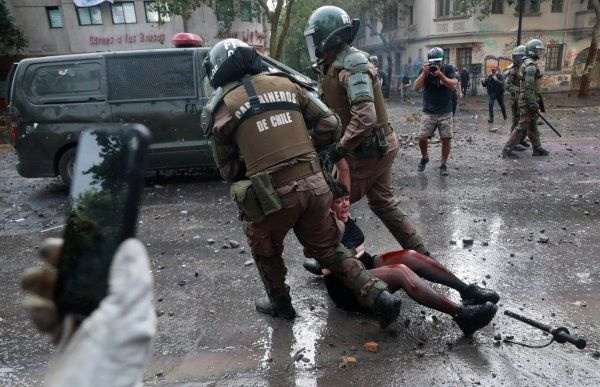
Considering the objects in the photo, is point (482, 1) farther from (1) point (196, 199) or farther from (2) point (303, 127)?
(2) point (303, 127)

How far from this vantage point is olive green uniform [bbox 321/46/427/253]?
3.25 m

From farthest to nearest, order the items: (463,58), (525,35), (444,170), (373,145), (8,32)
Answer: (463,58)
(525,35)
(8,32)
(444,170)
(373,145)

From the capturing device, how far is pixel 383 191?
368 centimetres

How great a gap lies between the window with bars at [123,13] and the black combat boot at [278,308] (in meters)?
23.5

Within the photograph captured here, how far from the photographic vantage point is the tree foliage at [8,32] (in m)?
18.1

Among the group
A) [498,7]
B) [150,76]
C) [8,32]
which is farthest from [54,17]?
[498,7]

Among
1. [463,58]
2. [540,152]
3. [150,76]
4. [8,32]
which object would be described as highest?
[8,32]

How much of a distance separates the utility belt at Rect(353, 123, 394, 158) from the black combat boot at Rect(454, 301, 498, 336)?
1.41 m

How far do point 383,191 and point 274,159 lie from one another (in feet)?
4.70

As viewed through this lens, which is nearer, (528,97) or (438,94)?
(438,94)

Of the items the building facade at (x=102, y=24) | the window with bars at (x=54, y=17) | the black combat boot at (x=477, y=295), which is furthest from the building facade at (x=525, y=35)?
the black combat boot at (x=477, y=295)

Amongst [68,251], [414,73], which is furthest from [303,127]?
[414,73]

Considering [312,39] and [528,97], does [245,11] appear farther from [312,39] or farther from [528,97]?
[312,39]

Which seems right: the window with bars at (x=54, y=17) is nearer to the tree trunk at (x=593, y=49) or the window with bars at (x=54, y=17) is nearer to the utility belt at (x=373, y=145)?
the utility belt at (x=373, y=145)
